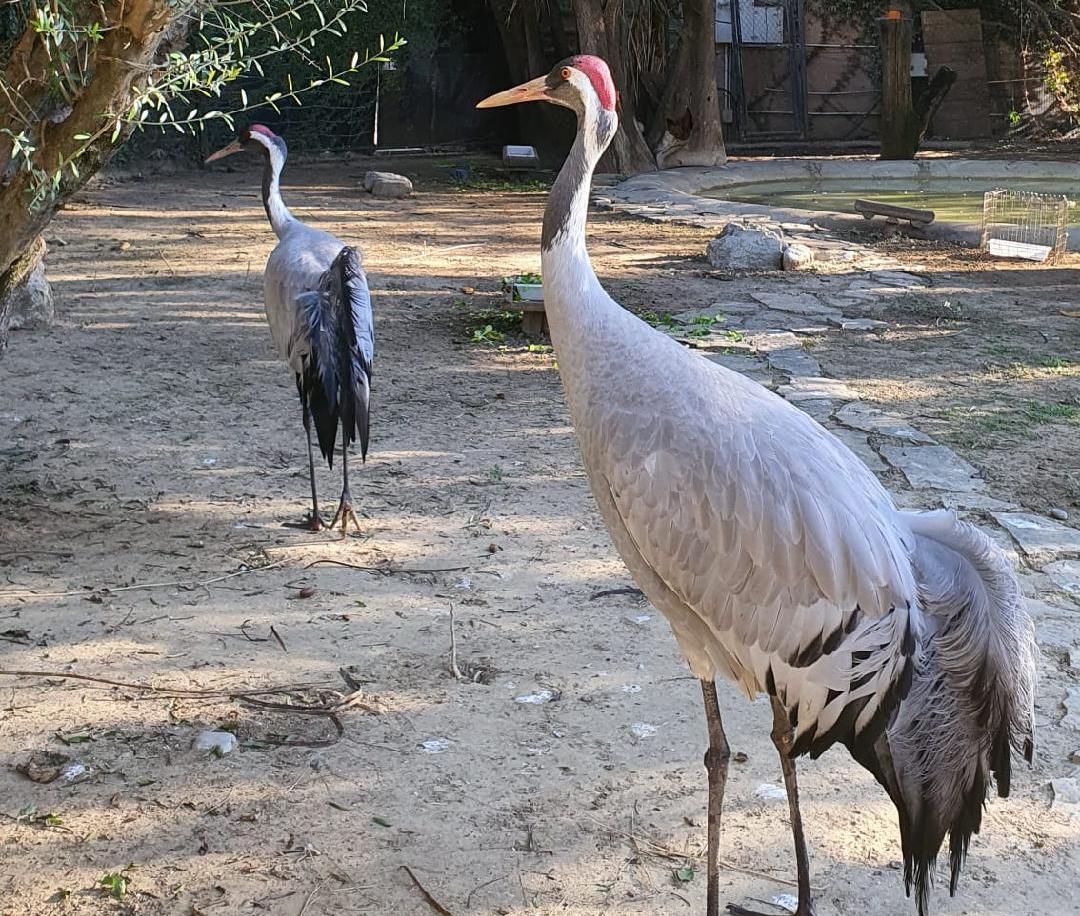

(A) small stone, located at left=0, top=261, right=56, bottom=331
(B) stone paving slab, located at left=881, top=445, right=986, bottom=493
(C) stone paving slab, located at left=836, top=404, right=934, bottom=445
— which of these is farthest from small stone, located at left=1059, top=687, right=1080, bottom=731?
(A) small stone, located at left=0, top=261, right=56, bottom=331

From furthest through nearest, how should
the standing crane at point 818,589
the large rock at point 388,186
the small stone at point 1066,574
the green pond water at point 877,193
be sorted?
the large rock at point 388,186 < the green pond water at point 877,193 < the small stone at point 1066,574 < the standing crane at point 818,589

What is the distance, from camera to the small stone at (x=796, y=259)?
30.1 ft

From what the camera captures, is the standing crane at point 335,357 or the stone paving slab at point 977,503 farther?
the standing crane at point 335,357

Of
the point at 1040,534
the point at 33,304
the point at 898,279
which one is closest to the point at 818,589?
the point at 1040,534

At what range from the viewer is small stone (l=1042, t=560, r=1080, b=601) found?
409 cm

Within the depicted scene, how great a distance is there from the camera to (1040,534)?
176 inches

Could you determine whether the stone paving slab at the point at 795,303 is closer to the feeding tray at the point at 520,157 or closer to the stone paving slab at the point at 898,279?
the stone paving slab at the point at 898,279

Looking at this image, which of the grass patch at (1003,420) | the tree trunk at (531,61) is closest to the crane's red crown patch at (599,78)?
the grass patch at (1003,420)

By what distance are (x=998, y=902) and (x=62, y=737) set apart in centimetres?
238

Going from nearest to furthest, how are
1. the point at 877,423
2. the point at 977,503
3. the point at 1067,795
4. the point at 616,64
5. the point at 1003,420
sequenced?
the point at 1067,795
the point at 977,503
the point at 877,423
the point at 1003,420
the point at 616,64

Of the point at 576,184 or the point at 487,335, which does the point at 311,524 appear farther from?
the point at 487,335

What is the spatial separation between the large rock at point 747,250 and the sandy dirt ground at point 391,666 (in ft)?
6.90

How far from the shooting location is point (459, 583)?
431 cm

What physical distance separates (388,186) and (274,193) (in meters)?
7.40
